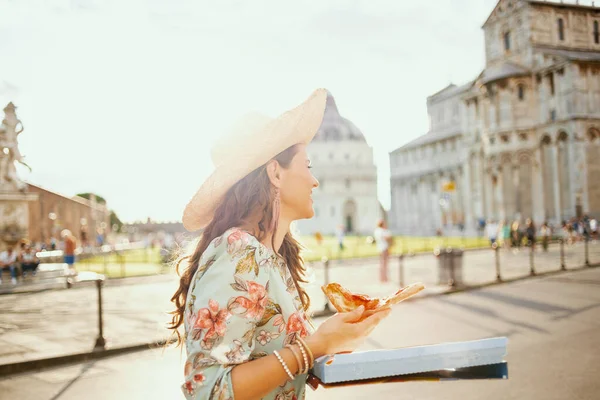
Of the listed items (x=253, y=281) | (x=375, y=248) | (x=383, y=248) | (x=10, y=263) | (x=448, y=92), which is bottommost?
(x=375, y=248)

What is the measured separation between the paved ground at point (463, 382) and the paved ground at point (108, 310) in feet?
3.27

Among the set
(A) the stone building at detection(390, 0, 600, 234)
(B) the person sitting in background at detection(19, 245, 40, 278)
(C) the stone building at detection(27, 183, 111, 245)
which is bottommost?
(B) the person sitting in background at detection(19, 245, 40, 278)

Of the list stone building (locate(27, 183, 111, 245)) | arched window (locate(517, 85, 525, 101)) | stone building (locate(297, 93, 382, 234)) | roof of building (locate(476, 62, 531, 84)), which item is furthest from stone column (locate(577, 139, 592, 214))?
stone building (locate(297, 93, 382, 234))

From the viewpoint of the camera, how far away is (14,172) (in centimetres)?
1538

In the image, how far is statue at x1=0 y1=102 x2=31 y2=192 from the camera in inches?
521

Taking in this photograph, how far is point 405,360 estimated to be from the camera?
177 cm

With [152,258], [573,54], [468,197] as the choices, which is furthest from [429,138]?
[152,258]

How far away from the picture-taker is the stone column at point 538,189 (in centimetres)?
4984

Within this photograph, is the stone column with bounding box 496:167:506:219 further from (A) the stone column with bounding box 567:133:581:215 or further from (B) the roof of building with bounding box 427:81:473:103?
(B) the roof of building with bounding box 427:81:473:103

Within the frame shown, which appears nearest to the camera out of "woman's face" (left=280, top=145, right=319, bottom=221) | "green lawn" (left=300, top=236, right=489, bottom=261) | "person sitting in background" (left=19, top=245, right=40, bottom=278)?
"woman's face" (left=280, top=145, right=319, bottom=221)

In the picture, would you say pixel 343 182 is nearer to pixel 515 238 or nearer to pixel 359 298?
pixel 515 238

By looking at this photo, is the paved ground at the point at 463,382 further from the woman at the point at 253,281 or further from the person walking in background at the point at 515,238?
the person walking in background at the point at 515,238

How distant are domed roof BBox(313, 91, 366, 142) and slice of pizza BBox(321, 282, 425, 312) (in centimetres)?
10140

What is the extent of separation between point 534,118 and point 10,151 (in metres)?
49.6
